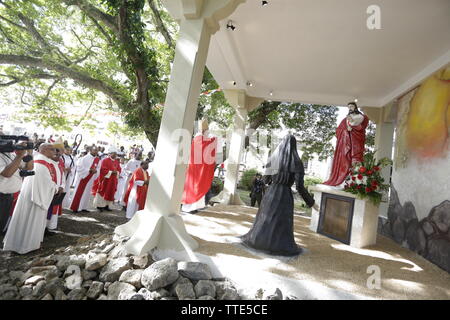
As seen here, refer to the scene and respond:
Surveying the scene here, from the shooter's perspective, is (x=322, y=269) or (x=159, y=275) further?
(x=322, y=269)

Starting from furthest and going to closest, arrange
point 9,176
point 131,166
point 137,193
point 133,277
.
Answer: point 131,166
point 137,193
point 9,176
point 133,277

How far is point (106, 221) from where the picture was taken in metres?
6.81

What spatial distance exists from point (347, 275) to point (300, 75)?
204 inches

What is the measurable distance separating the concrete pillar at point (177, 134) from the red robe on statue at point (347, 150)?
3.58m

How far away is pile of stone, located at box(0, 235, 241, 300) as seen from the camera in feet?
8.86

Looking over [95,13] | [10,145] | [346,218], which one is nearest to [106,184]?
[10,145]

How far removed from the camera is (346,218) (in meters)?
5.05

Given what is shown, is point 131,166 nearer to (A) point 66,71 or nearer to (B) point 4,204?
(A) point 66,71

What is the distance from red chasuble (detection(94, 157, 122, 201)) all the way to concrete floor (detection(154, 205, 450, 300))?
4.43m

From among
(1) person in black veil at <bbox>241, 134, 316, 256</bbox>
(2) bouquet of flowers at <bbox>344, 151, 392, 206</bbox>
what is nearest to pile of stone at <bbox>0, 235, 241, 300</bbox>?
(1) person in black veil at <bbox>241, 134, 316, 256</bbox>

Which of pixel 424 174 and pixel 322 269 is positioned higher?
pixel 424 174

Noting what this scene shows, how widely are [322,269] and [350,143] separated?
10.5ft

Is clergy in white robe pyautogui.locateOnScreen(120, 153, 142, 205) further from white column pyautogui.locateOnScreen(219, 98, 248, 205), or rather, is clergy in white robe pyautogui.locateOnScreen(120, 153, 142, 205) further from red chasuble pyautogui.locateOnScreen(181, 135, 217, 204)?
red chasuble pyautogui.locateOnScreen(181, 135, 217, 204)

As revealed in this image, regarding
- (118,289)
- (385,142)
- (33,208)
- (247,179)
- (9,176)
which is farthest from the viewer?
(247,179)
